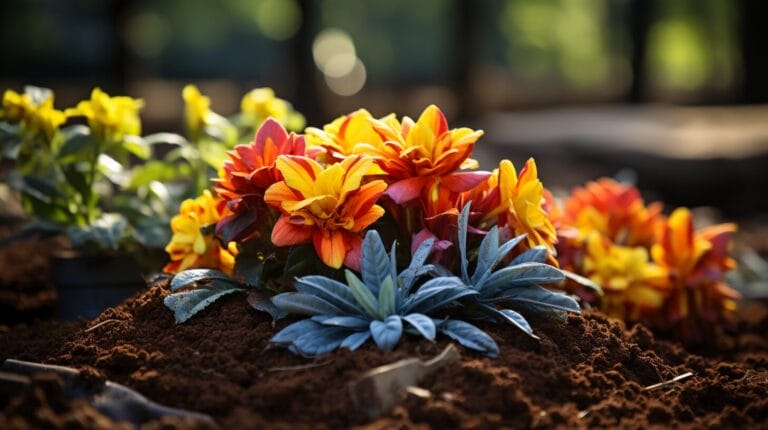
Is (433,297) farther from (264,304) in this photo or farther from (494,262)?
(264,304)

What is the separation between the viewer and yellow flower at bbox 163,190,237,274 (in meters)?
2.74

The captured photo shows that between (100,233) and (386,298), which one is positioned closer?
(386,298)

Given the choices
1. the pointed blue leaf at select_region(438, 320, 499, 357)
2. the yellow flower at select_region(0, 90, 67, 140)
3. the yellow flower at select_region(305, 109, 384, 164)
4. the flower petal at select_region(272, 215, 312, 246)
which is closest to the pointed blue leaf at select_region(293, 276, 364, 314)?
the flower petal at select_region(272, 215, 312, 246)

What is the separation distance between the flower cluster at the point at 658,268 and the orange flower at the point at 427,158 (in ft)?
2.62

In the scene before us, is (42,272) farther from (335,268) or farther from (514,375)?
(514,375)

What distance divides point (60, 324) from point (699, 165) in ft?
20.4

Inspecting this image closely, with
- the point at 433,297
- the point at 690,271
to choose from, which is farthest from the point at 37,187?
the point at 690,271

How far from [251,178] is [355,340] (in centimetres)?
57

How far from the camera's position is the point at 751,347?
141 inches

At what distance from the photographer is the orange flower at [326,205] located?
2.38 m

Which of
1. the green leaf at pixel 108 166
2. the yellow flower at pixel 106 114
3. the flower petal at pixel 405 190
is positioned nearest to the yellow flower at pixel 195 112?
the yellow flower at pixel 106 114

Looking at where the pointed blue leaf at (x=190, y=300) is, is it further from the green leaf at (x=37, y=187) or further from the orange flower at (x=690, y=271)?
the orange flower at (x=690, y=271)

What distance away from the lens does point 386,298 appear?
2.25 meters

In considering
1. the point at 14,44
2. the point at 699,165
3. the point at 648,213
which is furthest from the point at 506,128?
the point at 14,44
